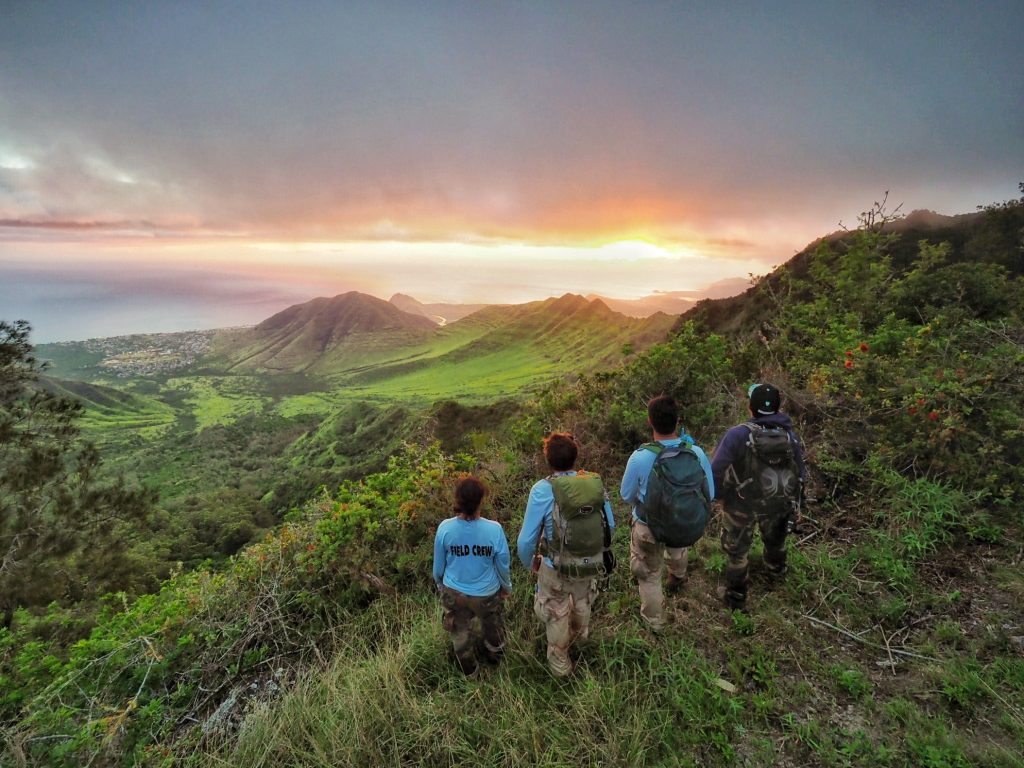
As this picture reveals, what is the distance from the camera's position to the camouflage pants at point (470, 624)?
11.4ft

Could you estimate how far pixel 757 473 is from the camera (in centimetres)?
371

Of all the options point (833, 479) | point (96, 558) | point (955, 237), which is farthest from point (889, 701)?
point (955, 237)

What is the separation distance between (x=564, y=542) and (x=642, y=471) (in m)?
0.98

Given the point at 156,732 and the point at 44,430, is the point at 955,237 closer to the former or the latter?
the point at 156,732

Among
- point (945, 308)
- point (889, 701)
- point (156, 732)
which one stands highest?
point (945, 308)

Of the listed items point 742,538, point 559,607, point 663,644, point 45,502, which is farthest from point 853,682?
point 45,502

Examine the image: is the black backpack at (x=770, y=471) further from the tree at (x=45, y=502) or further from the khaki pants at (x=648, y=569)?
the tree at (x=45, y=502)

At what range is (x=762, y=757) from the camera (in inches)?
110

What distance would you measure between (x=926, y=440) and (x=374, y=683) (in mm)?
6538

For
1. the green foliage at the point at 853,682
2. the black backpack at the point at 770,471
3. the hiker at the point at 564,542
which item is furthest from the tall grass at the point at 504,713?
the black backpack at the point at 770,471

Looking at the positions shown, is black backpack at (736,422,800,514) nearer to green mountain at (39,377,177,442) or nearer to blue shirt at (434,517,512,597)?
blue shirt at (434,517,512,597)

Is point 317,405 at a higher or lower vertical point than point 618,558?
lower

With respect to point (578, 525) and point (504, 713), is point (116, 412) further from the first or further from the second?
point (578, 525)

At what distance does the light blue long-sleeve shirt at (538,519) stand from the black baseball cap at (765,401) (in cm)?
171
